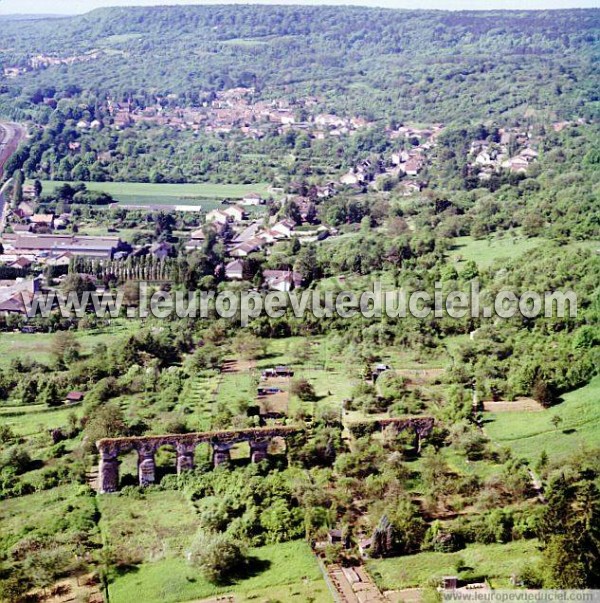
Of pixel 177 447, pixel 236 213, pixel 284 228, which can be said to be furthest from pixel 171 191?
pixel 177 447

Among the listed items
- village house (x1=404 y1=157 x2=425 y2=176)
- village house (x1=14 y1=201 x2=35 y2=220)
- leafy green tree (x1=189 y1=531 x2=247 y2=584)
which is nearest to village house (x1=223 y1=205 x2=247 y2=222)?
village house (x1=14 y1=201 x2=35 y2=220)

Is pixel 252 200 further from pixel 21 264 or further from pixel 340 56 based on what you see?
pixel 340 56

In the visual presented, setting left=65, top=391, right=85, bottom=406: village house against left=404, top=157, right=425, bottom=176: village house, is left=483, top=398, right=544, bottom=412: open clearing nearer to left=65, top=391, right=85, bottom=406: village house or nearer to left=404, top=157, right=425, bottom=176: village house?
left=65, top=391, right=85, bottom=406: village house

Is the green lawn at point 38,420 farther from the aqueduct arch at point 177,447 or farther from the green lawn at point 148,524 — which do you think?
the green lawn at point 148,524

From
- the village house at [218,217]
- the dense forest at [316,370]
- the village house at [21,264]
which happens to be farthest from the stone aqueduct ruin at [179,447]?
the village house at [218,217]

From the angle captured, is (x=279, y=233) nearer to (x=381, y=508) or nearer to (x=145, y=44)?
(x=381, y=508)
